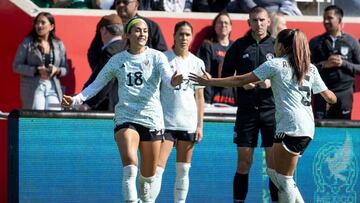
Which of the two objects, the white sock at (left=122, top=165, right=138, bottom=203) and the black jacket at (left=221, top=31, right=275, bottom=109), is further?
the black jacket at (left=221, top=31, right=275, bottom=109)

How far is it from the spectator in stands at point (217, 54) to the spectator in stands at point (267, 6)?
0.97m

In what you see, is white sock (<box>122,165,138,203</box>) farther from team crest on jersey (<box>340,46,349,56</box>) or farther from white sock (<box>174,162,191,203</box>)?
team crest on jersey (<box>340,46,349,56</box>)

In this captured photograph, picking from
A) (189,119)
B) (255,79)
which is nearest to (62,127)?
(189,119)

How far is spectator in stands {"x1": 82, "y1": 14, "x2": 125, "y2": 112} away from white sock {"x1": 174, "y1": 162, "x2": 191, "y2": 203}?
5.16ft

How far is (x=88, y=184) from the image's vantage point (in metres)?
14.3

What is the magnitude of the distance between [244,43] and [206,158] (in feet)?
6.01

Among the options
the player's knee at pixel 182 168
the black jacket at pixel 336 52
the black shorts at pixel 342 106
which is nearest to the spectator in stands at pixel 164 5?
the black jacket at pixel 336 52

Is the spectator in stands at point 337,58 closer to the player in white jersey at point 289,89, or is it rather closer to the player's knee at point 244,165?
the player's knee at point 244,165

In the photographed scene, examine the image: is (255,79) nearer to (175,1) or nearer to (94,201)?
(94,201)

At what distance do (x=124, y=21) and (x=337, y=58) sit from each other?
10.0 ft

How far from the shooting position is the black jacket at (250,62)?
531 inches

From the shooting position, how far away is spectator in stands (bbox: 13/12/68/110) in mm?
15023

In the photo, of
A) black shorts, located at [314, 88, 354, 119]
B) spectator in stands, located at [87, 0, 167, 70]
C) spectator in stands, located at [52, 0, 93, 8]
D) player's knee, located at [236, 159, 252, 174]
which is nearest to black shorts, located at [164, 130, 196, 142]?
player's knee, located at [236, 159, 252, 174]

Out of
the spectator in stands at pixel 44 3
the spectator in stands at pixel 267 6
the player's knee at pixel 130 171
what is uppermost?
the spectator in stands at pixel 267 6
